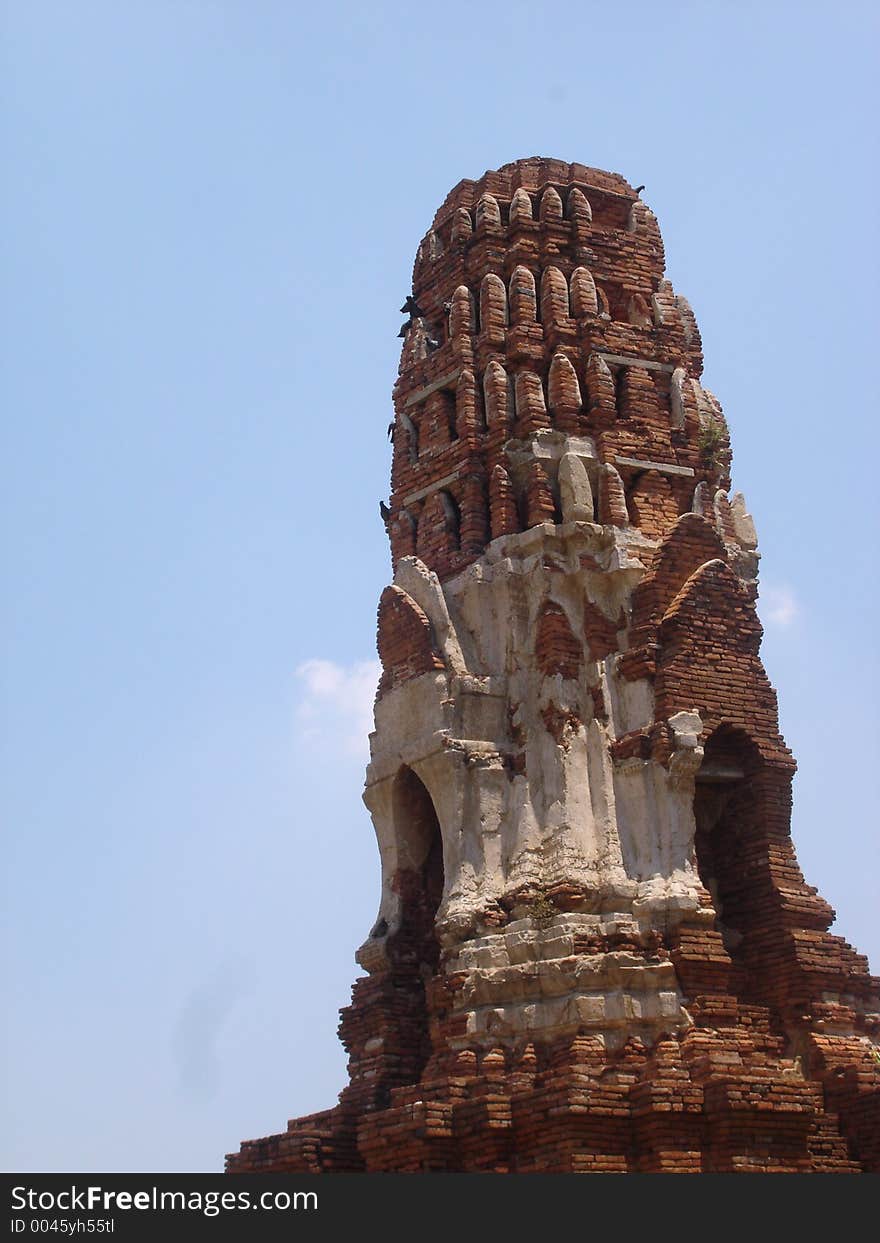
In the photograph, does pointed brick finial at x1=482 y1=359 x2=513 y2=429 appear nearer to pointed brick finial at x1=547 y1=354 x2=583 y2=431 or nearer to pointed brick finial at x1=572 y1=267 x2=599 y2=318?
pointed brick finial at x1=547 y1=354 x2=583 y2=431

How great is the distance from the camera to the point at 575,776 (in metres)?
17.2

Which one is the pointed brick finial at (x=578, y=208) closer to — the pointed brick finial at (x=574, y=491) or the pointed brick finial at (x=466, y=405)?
the pointed brick finial at (x=466, y=405)

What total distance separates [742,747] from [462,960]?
127 inches

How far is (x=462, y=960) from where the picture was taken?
1692cm

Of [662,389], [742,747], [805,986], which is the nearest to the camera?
[805,986]

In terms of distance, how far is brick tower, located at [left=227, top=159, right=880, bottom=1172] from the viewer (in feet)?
51.8

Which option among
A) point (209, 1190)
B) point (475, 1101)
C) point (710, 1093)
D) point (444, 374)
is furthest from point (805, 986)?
point (444, 374)

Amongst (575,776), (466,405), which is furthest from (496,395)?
(575,776)

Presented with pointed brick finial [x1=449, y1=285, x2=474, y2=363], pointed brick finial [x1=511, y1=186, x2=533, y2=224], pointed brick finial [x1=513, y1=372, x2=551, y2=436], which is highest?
pointed brick finial [x1=511, y1=186, x2=533, y2=224]

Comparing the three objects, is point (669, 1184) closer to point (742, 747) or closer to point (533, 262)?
point (742, 747)

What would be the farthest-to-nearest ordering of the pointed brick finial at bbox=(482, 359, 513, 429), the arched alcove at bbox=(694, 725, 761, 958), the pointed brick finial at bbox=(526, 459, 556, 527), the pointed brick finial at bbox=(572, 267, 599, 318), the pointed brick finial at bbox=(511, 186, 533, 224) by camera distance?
the pointed brick finial at bbox=(511, 186, 533, 224) < the pointed brick finial at bbox=(572, 267, 599, 318) < the pointed brick finial at bbox=(482, 359, 513, 429) < the pointed brick finial at bbox=(526, 459, 556, 527) < the arched alcove at bbox=(694, 725, 761, 958)

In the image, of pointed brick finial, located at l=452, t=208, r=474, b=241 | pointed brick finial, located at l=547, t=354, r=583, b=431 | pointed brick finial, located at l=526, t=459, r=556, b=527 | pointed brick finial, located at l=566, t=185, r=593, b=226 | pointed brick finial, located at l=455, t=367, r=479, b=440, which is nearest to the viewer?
pointed brick finial, located at l=526, t=459, r=556, b=527

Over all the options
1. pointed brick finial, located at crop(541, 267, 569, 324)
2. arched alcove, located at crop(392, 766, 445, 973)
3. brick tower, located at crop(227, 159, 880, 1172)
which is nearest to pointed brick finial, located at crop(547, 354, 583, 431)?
brick tower, located at crop(227, 159, 880, 1172)

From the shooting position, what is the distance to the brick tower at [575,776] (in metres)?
15.8
